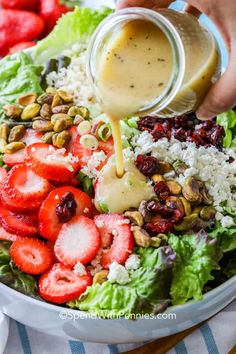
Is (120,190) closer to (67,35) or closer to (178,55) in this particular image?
(178,55)

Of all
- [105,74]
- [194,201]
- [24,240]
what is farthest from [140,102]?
[24,240]

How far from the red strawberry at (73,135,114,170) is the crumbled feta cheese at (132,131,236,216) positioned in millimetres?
82

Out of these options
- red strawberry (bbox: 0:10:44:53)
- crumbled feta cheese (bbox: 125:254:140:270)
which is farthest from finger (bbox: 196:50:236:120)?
red strawberry (bbox: 0:10:44:53)

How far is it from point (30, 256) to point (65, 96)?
2.19ft

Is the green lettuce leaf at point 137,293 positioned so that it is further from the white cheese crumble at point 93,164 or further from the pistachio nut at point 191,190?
the white cheese crumble at point 93,164

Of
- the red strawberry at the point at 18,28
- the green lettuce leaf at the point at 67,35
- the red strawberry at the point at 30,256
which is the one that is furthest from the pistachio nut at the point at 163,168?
the red strawberry at the point at 18,28

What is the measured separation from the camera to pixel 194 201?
6.14 ft

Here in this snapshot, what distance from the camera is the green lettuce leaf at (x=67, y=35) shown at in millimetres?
2455

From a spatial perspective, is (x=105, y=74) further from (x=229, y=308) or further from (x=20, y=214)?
(x=229, y=308)

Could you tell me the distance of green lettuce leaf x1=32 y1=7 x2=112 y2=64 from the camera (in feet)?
8.05

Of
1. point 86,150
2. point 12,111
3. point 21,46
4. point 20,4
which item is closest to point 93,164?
point 86,150

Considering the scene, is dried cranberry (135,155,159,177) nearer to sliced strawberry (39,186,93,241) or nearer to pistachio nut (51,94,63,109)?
sliced strawberry (39,186,93,241)

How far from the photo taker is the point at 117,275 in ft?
5.56

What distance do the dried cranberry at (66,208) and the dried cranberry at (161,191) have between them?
9.9 inches
